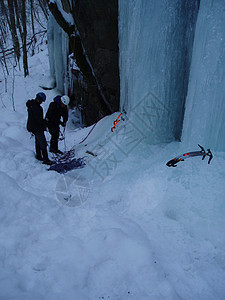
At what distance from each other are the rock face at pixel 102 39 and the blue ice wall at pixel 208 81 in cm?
260

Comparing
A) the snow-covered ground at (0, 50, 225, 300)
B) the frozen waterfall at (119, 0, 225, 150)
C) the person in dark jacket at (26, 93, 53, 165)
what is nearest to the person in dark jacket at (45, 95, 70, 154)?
the person in dark jacket at (26, 93, 53, 165)

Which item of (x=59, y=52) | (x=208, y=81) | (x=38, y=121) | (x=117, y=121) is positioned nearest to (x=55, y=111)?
(x=38, y=121)

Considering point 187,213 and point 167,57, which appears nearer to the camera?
point 187,213

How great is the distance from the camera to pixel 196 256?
6.08ft

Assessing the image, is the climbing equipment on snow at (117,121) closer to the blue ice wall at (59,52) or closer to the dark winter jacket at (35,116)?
the dark winter jacket at (35,116)

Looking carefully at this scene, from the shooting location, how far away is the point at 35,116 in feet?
12.3

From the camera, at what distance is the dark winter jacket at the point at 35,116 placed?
3717 millimetres

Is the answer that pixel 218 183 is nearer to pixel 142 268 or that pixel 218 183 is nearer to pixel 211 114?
pixel 211 114

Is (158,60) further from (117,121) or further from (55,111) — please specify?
(55,111)

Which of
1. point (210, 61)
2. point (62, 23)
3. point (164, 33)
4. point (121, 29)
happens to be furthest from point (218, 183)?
point (62, 23)

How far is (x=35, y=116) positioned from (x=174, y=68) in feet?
8.12

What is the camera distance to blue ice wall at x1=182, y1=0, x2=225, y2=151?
8.28 feet

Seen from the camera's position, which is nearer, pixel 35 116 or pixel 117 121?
pixel 35 116

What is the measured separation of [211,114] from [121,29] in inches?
113
